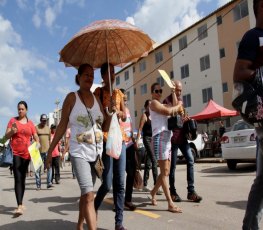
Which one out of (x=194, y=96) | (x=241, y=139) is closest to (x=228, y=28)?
(x=194, y=96)

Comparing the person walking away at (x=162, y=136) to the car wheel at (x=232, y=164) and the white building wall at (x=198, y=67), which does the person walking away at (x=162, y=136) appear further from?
the white building wall at (x=198, y=67)

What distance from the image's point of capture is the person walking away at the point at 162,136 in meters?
5.66

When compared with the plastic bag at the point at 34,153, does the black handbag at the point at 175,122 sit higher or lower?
higher

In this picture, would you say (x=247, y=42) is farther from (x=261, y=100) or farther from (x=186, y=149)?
(x=186, y=149)

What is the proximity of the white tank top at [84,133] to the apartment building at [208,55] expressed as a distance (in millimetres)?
24064

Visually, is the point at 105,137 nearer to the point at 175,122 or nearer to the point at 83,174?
the point at 83,174

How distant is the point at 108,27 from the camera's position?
435 centimetres

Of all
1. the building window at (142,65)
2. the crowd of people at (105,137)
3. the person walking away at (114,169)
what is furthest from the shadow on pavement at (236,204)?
the building window at (142,65)

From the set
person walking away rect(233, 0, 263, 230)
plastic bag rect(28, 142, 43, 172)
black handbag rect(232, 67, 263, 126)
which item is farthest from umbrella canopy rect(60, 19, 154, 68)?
plastic bag rect(28, 142, 43, 172)

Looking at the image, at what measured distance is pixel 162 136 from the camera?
5805mm

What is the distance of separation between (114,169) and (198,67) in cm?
3129

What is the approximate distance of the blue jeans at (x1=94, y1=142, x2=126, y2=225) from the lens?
4445mm

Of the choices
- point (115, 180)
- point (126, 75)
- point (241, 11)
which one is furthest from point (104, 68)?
point (126, 75)

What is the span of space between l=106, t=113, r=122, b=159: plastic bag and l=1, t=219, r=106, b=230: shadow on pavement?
146 cm
